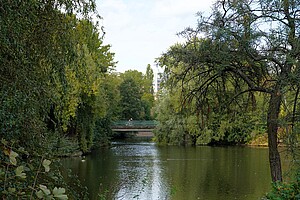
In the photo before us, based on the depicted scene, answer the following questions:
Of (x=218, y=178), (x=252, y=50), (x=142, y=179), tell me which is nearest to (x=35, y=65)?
(x=252, y=50)

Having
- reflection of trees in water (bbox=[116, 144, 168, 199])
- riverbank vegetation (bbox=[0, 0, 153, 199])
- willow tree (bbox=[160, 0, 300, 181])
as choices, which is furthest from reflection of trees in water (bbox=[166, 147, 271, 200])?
riverbank vegetation (bbox=[0, 0, 153, 199])

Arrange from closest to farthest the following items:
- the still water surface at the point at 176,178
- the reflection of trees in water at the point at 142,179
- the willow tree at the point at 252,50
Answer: the willow tree at the point at 252,50 < the reflection of trees in water at the point at 142,179 < the still water surface at the point at 176,178

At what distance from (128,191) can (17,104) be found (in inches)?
284

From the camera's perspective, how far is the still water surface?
9.29 meters

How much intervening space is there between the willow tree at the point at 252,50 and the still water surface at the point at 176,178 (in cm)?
224

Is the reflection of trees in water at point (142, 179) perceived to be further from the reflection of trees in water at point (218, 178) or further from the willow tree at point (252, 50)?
the willow tree at point (252, 50)

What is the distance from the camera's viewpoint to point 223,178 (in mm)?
11719

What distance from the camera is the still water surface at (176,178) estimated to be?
30.5 feet

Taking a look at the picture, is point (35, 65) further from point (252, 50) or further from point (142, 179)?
point (142, 179)

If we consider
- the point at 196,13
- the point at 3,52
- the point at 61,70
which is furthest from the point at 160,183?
the point at 3,52

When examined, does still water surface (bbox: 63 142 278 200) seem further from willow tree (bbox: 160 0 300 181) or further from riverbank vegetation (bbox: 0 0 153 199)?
riverbank vegetation (bbox: 0 0 153 199)

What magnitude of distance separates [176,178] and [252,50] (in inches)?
277

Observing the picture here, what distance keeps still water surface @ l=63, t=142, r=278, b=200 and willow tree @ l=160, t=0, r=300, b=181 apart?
2.24 meters

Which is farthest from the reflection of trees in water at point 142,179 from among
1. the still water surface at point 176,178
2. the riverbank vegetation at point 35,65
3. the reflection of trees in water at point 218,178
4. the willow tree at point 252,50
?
the riverbank vegetation at point 35,65
